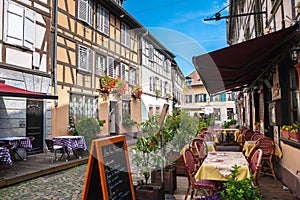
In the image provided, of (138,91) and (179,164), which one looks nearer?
(179,164)

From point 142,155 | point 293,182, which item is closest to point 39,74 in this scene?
point 142,155

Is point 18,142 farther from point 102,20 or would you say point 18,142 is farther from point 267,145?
point 102,20

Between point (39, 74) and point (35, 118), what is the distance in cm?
138

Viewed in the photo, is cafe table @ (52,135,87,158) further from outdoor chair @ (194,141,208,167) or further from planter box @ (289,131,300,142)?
planter box @ (289,131,300,142)

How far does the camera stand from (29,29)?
7711 millimetres

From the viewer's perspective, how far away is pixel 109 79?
11.2 metres

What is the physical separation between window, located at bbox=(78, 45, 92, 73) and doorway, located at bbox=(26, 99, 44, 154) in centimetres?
257

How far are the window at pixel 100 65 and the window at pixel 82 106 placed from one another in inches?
53.2

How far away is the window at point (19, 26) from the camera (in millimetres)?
7023

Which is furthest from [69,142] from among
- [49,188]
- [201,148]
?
[201,148]

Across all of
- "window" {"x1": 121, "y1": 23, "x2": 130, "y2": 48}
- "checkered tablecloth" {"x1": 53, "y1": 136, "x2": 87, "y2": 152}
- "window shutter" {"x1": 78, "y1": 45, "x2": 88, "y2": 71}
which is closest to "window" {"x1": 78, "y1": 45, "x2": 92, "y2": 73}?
"window shutter" {"x1": 78, "y1": 45, "x2": 88, "y2": 71}

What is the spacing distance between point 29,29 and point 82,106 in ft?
12.4

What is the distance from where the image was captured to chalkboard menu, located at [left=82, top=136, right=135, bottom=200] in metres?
2.09

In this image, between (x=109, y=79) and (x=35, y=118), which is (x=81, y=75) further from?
(x=35, y=118)
